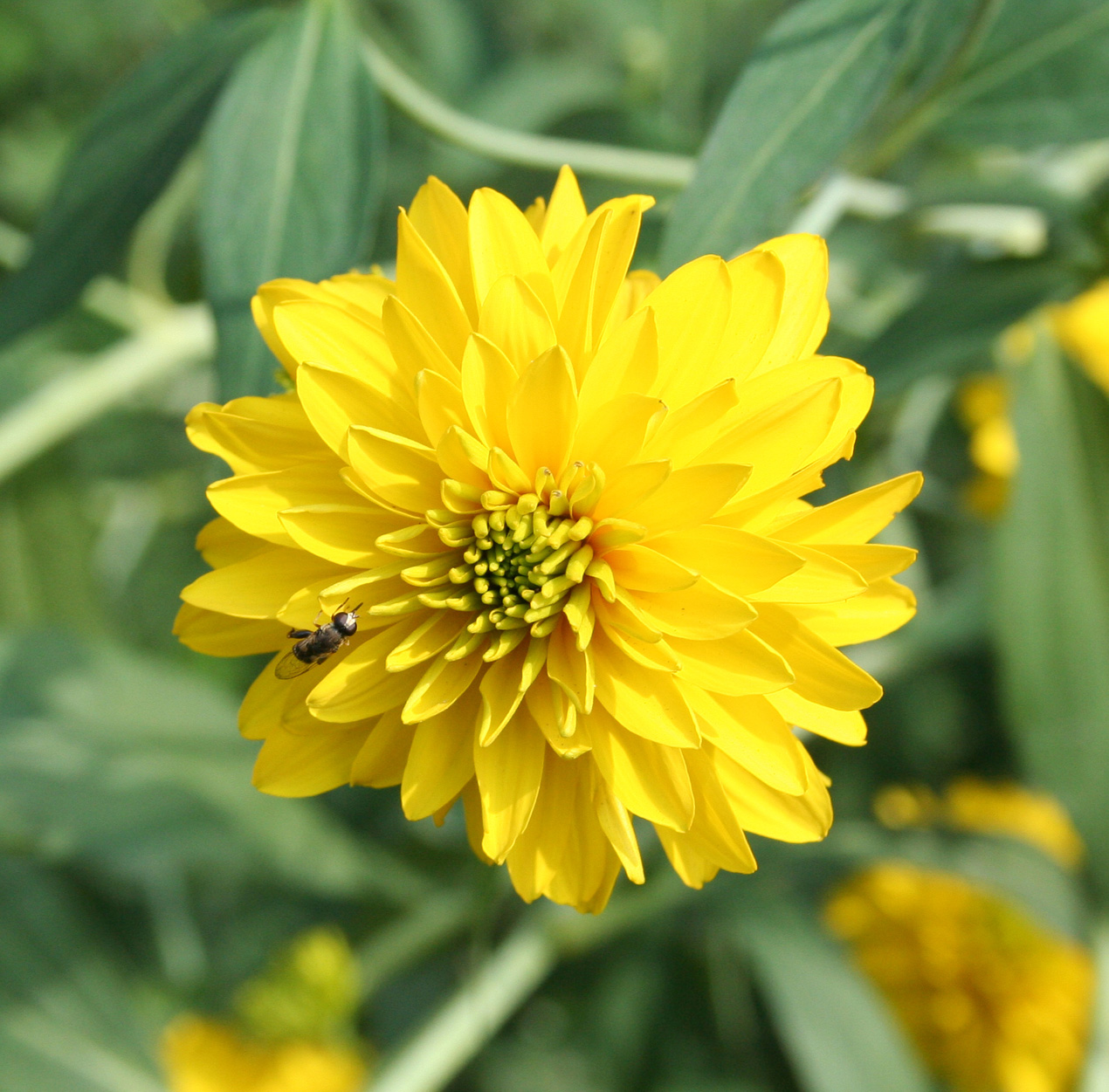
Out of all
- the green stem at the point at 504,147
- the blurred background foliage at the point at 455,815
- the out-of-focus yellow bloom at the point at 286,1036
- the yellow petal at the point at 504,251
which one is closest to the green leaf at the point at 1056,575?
the blurred background foliage at the point at 455,815

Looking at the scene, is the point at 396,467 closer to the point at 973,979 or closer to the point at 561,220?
the point at 561,220

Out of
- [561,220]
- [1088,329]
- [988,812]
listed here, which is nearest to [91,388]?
[561,220]

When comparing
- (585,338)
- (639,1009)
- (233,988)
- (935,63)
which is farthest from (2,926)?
(935,63)

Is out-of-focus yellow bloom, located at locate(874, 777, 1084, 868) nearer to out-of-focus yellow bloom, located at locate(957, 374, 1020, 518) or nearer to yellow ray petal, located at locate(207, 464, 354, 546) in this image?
out-of-focus yellow bloom, located at locate(957, 374, 1020, 518)

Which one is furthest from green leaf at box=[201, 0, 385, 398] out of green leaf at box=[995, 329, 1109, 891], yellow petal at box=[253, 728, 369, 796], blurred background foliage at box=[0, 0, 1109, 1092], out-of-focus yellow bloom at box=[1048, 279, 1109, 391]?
out-of-focus yellow bloom at box=[1048, 279, 1109, 391]

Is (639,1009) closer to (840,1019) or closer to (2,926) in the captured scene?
(840,1019)

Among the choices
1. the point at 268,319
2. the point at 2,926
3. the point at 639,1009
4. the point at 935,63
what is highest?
the point at 268,319

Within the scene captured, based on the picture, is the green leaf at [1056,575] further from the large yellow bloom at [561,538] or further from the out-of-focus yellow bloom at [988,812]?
the large yellow bloom at [561,538]

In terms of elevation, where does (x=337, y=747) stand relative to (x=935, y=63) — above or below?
below
